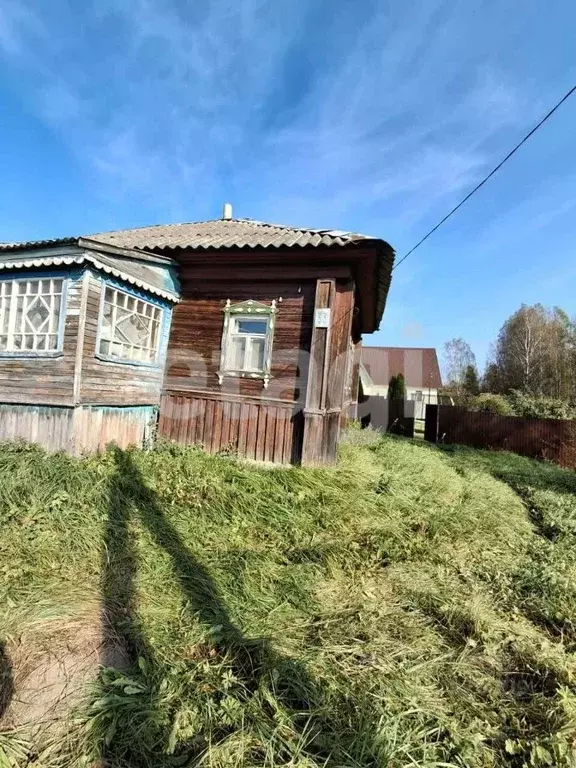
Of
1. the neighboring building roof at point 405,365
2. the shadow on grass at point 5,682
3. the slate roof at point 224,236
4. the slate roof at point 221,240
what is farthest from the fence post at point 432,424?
the neighboring building roof at point 405,365

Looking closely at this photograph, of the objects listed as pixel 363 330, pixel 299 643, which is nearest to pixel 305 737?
pixel 299 643

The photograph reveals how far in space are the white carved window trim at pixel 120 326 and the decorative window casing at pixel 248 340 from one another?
4.30ft

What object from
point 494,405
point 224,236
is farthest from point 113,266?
point 494,405

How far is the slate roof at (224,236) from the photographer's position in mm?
6615

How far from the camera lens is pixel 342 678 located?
2.55 m

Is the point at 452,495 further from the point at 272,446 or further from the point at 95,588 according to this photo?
the point at 95,588

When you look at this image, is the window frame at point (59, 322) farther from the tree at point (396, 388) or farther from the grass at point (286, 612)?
the tree at point (396, 388)

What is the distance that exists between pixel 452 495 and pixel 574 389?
2719 centimetres

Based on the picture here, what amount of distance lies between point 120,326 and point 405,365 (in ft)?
120

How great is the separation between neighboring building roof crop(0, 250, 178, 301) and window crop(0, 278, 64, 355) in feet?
0.91

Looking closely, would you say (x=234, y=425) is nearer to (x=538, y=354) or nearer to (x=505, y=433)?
(x=505, y=433)

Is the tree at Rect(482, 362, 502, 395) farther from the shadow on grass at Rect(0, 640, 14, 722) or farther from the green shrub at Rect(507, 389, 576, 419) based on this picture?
the shadow on grass at Rect(0, 640, 14, 722)

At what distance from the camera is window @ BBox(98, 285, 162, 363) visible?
6270 mm

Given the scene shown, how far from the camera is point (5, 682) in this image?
2.47 meters
